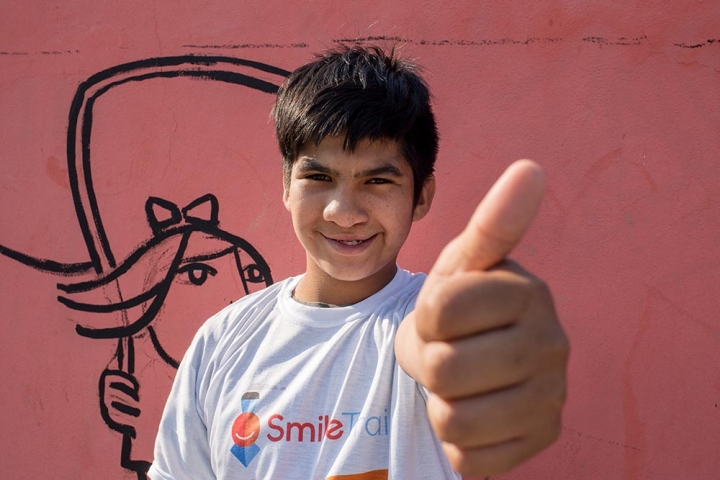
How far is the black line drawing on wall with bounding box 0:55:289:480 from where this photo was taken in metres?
2.23

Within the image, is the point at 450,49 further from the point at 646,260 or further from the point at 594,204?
the point at 646,260

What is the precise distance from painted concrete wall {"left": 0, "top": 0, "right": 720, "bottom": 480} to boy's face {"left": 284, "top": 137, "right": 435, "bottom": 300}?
487mm

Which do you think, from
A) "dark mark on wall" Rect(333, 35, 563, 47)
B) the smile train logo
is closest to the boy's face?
the smile train logo

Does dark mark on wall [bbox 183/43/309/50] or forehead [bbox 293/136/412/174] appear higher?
dark mark on wall [bbox 183/43/309/50]

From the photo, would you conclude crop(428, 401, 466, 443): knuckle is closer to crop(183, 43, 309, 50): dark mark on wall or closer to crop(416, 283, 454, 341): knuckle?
crop(416, 283, 454, 341): knuckle

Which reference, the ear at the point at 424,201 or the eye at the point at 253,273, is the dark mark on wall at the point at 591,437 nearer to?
the ear at the point at 424,201

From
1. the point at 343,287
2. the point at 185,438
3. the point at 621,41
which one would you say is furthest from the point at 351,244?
the point at 621,41

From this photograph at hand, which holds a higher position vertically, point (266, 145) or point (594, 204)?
point (266, 145)

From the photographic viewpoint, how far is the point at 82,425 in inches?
91.6

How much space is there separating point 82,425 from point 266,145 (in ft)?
3.60

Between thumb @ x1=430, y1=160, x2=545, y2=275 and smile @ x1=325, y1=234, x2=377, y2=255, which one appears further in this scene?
smile @ x1=325, y1=234, x2=377, y2=255

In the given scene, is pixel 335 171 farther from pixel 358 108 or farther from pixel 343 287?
pixel 343 287

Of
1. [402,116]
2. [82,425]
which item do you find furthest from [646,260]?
[82,425]

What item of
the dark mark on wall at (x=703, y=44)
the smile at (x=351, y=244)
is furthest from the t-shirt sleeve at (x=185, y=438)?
the dark mark on wall at (x=703, y=44)
